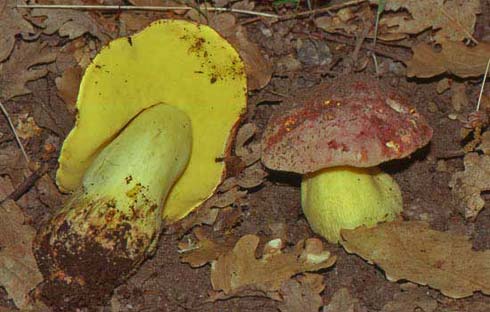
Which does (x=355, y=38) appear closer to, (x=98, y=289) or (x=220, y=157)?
(x=220, y=157)

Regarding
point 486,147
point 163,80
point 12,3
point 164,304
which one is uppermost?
point 12,3

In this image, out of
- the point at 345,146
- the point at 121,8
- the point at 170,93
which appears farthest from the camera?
the point at 121,8

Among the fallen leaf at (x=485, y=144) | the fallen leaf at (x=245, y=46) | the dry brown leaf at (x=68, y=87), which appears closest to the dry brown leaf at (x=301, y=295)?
the fallen leaf at (x=485, y=144)

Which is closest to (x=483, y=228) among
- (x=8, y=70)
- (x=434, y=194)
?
(x=434, y=194)

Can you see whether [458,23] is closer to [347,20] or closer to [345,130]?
[347,20]

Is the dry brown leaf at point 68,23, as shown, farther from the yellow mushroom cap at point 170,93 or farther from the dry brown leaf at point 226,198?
the dry brown leaf at point 226,198

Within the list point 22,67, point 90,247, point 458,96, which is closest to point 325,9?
point 458,96
